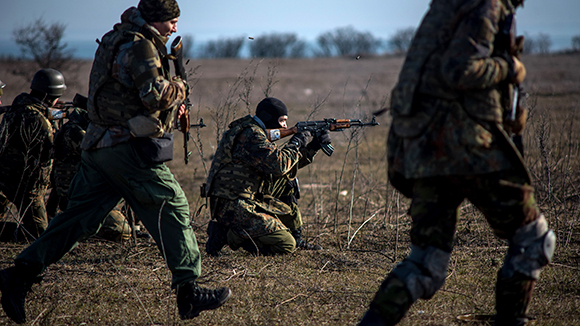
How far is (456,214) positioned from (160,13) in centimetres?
192

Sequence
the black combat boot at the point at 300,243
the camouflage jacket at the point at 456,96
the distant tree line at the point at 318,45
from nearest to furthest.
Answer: the camouflage jacket at the point at 456,96, the black combat boot at the point at 300,243, the distant tree line at the point at 318,45

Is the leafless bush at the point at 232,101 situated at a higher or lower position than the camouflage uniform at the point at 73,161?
higher

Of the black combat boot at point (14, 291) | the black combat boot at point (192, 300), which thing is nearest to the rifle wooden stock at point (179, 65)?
the black combat boot at point (192, 300)

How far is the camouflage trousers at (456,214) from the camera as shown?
2129mm

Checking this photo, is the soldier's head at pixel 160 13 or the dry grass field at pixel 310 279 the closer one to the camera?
the soldier's head at pixel 160 13

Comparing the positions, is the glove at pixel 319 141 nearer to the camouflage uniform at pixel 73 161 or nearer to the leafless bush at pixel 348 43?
the camouflage uniform at pixel 73 161

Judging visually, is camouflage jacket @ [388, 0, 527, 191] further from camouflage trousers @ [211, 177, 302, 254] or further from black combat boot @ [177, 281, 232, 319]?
camouflage trousers @ [211, 177, 302, 254]

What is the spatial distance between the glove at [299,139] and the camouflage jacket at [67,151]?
1959mm

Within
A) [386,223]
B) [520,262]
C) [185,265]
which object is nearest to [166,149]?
[185,265]

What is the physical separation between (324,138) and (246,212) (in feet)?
3.46

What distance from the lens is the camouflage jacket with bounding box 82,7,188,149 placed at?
8.64 ft

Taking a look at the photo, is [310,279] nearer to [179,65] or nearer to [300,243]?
[300,243]

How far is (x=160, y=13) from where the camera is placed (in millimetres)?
2766

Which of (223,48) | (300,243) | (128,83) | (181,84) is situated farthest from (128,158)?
(223,48)
